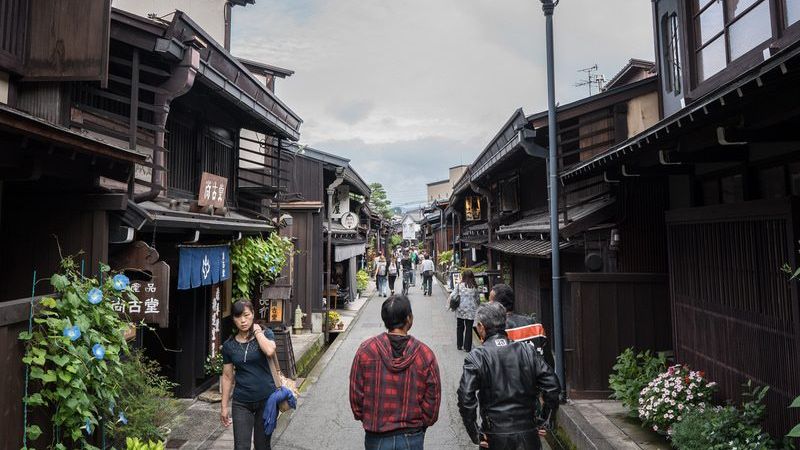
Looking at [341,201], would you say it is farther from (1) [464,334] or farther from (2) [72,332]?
(2) [72,332]

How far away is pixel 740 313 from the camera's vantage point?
5883 mm

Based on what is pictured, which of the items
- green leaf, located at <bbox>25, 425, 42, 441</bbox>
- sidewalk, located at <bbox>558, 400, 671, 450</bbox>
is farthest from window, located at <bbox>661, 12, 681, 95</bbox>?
green leaf, located at <bbox>25, 425, 42, 441</bbox>

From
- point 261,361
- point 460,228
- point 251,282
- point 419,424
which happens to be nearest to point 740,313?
point 419,424

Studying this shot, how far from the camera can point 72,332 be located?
4434mm

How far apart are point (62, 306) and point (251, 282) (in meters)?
7.82

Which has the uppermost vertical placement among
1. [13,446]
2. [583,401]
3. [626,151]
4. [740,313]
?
[626,151]

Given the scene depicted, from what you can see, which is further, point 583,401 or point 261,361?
point 583,401

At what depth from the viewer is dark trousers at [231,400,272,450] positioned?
223 inches

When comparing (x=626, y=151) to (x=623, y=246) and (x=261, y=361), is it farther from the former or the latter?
(x=261, y=361)

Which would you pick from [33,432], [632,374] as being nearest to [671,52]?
[632,374]

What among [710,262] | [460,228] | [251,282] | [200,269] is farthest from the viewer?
[460,228]

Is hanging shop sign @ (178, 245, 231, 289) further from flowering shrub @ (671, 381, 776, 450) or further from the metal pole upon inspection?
flowering shrub @ (671, 381, 776, 450)

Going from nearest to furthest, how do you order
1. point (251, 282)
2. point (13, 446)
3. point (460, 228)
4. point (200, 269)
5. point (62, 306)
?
point (13, 446) < point (62, 306) < point (200, 269) < point (251, 282) < point (460, 228)

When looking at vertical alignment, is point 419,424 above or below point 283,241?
below
